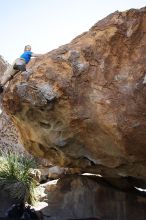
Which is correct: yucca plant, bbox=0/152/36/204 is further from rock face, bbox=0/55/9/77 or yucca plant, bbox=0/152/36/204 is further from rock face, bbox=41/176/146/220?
rock face, bbox=0/55/9/77

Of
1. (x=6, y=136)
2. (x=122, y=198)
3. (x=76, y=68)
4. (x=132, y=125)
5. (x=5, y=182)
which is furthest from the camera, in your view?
(x=6, y=136)

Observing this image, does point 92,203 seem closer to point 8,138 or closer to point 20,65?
point 20,65

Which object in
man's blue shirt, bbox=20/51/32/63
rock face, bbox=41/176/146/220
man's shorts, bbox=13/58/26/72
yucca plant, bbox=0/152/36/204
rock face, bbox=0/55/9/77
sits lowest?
rock face, bbox=41/176/146/220

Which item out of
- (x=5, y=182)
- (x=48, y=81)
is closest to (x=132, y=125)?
(x=48, y=81)

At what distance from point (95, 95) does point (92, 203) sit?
12.6 ft

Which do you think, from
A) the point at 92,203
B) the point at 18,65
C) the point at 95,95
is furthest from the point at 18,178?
the point at 95,95

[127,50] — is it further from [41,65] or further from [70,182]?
[70,182]

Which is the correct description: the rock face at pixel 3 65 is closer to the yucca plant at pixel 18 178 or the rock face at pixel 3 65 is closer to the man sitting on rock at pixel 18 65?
the yucca plant at pixel 18 178

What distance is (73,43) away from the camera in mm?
9508

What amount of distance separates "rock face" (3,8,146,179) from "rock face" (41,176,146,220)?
1.80 metres

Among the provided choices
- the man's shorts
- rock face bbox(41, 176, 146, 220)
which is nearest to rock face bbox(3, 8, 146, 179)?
the man's shorts

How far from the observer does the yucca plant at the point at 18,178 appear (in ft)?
42.5

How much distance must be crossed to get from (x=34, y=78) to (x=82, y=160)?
262 centimetres

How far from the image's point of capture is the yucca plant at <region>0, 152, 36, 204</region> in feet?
42.5
